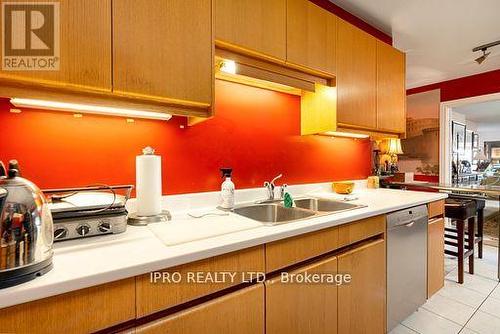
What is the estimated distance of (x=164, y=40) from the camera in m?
1.06

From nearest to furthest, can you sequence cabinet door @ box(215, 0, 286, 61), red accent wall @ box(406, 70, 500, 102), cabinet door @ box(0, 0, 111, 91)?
1. cabinet door @ box(0, 0, 111, 91)
2. cabinet door @ box(215, 0, 286, 61)
3. red accent wall @ box(406, 70, 500, 102)

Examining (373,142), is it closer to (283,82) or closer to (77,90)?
(283,82)

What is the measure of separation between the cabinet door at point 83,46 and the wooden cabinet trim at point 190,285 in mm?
728

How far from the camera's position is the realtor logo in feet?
2.63

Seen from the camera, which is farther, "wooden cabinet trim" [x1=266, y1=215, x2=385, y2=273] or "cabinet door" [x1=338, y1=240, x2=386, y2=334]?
"cabinet door" [x1=338, y1=240, x2=386, y2=334]

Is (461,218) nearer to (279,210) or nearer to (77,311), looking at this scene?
(279,210)

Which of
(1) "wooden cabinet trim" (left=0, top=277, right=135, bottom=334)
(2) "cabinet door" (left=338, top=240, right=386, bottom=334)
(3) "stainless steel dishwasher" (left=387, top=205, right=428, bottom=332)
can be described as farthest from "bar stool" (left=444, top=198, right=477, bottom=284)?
(1) "wooden cabinet trim" (left=0, top=277, right=135, bottom=334)

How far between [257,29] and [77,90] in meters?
0.93

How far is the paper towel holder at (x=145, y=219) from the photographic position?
1.12m

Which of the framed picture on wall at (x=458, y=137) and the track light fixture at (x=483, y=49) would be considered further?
the framed picture on wall at (x=458, y=137)

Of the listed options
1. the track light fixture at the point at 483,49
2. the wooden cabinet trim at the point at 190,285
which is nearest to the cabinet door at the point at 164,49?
the wooden cabinet trim at the point at 190,285

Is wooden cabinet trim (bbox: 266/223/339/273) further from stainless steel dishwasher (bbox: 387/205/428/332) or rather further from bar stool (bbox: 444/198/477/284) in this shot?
bar stool (bbox: 444/198/477/284)

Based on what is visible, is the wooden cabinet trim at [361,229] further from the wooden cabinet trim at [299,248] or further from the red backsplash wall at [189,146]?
the red backsplash wall at [189,146]

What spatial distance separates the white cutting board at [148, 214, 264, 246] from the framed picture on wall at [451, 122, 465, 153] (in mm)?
4718
